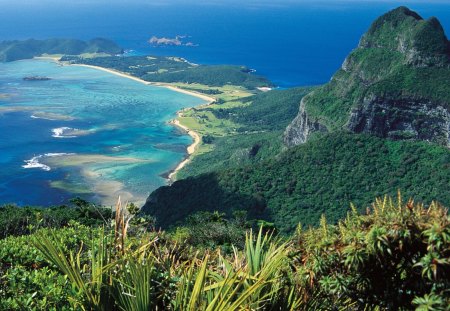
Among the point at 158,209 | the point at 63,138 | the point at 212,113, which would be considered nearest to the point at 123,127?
the point at 63,138

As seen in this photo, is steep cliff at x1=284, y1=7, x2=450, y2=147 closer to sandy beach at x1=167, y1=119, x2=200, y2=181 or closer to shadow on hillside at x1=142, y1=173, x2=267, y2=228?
shadow on hillside at x1=142, y1=173, x2=267, y2=228

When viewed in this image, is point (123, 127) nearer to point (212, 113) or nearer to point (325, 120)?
point (212, 113)

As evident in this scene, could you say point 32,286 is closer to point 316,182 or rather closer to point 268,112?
point 316,182

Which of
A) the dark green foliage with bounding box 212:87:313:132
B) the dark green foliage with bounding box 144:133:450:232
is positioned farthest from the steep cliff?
the dark green foliage with bounding box 212:87:313:132

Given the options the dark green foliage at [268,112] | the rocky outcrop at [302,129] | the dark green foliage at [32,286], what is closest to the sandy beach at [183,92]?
the dark green foliage at [268,112]

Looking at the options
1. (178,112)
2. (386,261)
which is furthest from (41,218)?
(178,112)
